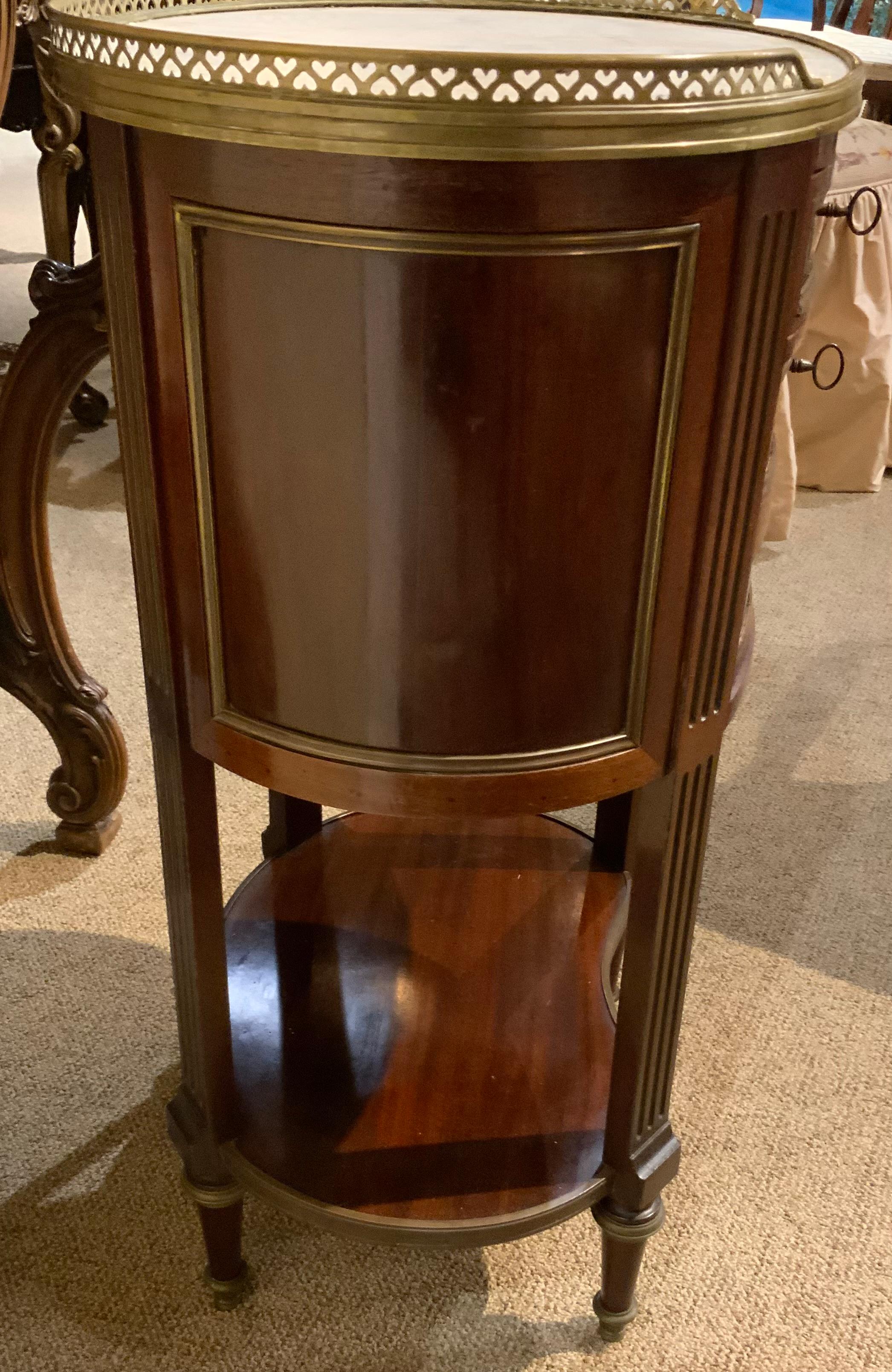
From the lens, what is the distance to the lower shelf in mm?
864

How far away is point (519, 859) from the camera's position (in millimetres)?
1187

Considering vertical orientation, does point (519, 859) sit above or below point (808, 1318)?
above

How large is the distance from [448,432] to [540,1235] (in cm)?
73

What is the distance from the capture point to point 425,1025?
1007mm

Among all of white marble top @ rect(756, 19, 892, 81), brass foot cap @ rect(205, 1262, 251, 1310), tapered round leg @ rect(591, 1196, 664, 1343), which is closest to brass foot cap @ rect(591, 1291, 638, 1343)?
tapered round leg @ rect(591, 1196, 664, 1343)

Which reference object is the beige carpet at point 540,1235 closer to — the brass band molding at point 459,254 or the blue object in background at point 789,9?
the brass band molding at point 459,254

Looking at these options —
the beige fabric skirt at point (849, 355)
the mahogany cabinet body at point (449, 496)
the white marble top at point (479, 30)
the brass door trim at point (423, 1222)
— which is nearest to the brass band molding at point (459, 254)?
the mahogany cabinet body at point (449, 496)

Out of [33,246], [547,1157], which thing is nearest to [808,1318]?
[547,1157]

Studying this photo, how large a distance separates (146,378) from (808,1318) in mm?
843

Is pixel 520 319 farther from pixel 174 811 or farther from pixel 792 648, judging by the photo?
pixel 792 648

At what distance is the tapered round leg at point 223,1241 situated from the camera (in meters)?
0.89

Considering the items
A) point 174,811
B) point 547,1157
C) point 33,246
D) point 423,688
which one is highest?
point 423,688

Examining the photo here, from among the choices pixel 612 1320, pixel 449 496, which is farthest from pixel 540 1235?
pixel 449 496

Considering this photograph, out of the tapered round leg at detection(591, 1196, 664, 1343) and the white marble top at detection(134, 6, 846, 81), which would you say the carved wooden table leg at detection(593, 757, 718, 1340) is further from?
the white marble top at detection(134, 6, 846, 81)
